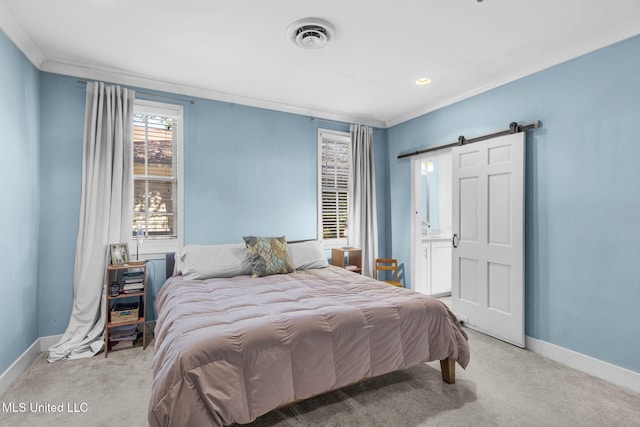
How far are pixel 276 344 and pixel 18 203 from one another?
2477 mm

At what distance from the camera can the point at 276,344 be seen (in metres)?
1.78

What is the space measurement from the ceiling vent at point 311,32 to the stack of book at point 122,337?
308 cm

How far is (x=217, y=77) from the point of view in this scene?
11.0 feet

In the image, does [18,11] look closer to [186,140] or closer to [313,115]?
[186,140]

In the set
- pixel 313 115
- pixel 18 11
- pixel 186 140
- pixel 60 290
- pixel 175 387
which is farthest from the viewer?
pixel 313 115

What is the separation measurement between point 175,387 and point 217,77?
9.63 ft

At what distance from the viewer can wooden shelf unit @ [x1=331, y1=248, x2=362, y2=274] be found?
4289mm

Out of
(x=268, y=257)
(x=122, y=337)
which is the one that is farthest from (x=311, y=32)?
(x=122, y=337)

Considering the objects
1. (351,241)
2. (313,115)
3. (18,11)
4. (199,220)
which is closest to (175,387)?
(199,220)

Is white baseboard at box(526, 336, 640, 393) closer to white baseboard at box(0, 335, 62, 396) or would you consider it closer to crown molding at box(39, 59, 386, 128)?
crown molding at box(39, 59, 386, 128)

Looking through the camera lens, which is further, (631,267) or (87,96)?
(87,96)

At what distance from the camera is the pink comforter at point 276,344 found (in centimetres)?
155

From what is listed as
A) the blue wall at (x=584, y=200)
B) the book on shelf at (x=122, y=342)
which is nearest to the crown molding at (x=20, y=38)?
the book on shelf at (x=122, y=342)

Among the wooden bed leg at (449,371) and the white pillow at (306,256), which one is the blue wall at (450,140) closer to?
the white pillow at (306,256)
